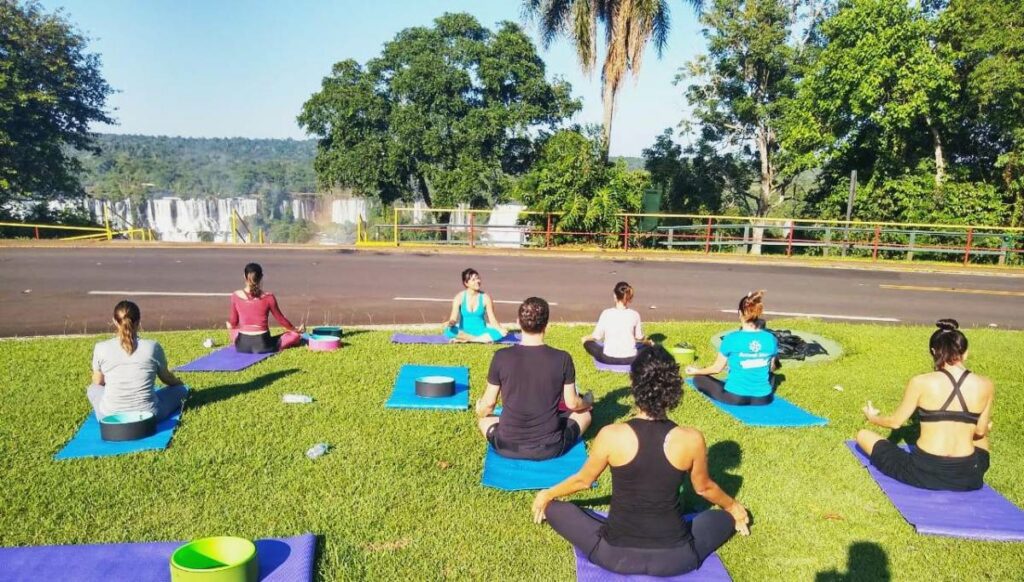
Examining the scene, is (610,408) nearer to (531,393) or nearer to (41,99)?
(531,393)

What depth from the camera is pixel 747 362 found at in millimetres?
6867

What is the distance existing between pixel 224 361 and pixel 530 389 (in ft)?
15.4

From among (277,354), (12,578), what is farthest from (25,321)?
(12,578)

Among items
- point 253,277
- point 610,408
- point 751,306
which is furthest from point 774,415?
point 253,277

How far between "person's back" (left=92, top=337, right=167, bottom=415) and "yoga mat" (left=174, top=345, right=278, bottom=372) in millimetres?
2006

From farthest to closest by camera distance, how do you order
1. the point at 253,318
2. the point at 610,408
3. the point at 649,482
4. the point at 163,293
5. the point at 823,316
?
the point at 163,293
the point at 823,316
the point at 253,318
the point at 610,408
the point at 649,482

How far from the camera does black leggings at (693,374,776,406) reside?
6.95m

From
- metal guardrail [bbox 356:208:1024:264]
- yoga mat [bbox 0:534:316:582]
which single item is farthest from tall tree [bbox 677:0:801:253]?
yoga mat [bbox 0:534:316:582]

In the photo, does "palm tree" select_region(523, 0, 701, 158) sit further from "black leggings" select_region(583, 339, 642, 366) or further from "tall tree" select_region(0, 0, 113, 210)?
"tall tree" select_region(0, 0, 113, 210)

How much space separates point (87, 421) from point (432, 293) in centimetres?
900

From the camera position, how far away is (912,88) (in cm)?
2334

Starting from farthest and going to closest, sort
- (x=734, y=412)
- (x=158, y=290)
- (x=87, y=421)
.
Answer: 1. (x=158, y=290)
2. (x=734, y=412)
3. (x=87, y=421)

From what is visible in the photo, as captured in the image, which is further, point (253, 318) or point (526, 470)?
point (253, 318)

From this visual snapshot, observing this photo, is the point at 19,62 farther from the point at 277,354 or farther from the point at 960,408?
the point at 960,408
